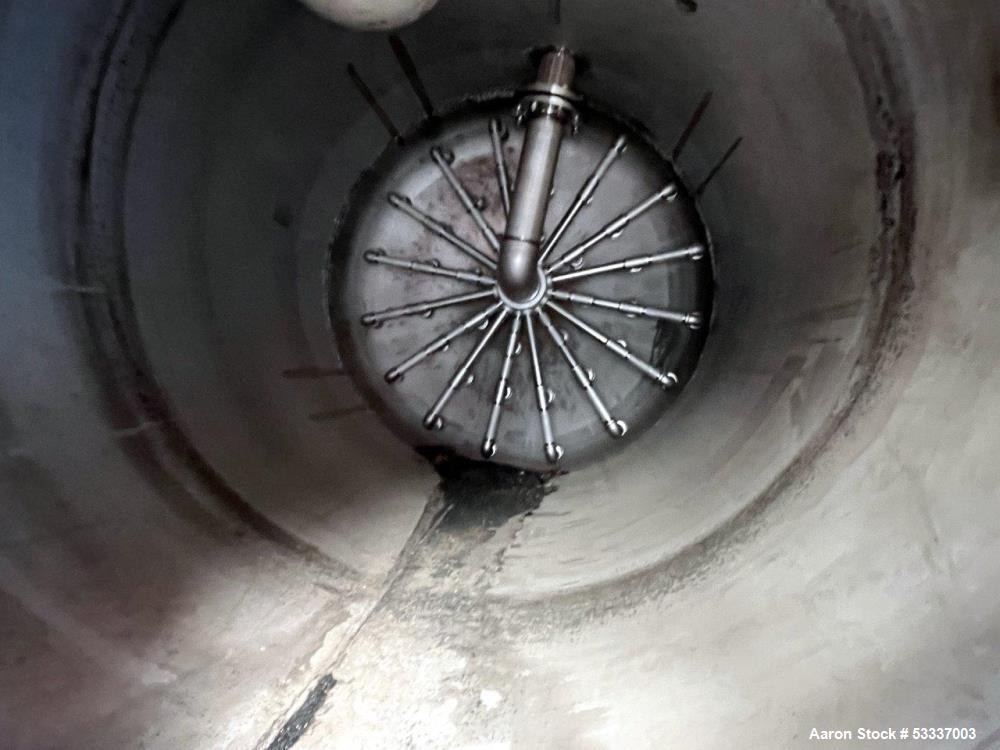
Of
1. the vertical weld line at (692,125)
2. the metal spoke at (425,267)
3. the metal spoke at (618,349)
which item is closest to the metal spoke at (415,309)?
the metal spoke at (425,267)

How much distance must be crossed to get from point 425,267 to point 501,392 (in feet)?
0.79

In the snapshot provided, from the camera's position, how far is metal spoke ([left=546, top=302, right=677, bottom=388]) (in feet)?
3.72

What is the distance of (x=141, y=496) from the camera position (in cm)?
73

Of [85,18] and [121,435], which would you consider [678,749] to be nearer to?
[121,435]

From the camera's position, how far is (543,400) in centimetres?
115

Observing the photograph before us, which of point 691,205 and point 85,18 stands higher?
point 691,205

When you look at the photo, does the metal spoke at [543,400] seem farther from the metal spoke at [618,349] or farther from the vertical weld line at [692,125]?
the vertical weld line at [692,125]

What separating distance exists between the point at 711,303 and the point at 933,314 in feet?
1.33

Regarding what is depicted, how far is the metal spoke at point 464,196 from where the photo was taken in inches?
46.3

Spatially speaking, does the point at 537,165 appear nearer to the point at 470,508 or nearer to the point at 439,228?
the point at 439,228

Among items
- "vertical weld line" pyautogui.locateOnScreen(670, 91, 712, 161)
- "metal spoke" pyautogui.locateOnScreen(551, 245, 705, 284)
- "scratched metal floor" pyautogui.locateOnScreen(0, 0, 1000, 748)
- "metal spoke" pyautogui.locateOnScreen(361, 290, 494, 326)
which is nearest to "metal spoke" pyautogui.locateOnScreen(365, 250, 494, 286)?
"metal spoke" pyautogui.locateOnScreen(361, 290, 494, 326)

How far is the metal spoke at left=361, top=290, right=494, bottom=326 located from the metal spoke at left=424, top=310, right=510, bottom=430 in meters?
0.06

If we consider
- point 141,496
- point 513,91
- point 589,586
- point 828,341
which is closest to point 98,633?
point 141,496

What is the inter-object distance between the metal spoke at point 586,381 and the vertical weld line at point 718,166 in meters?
0.30
